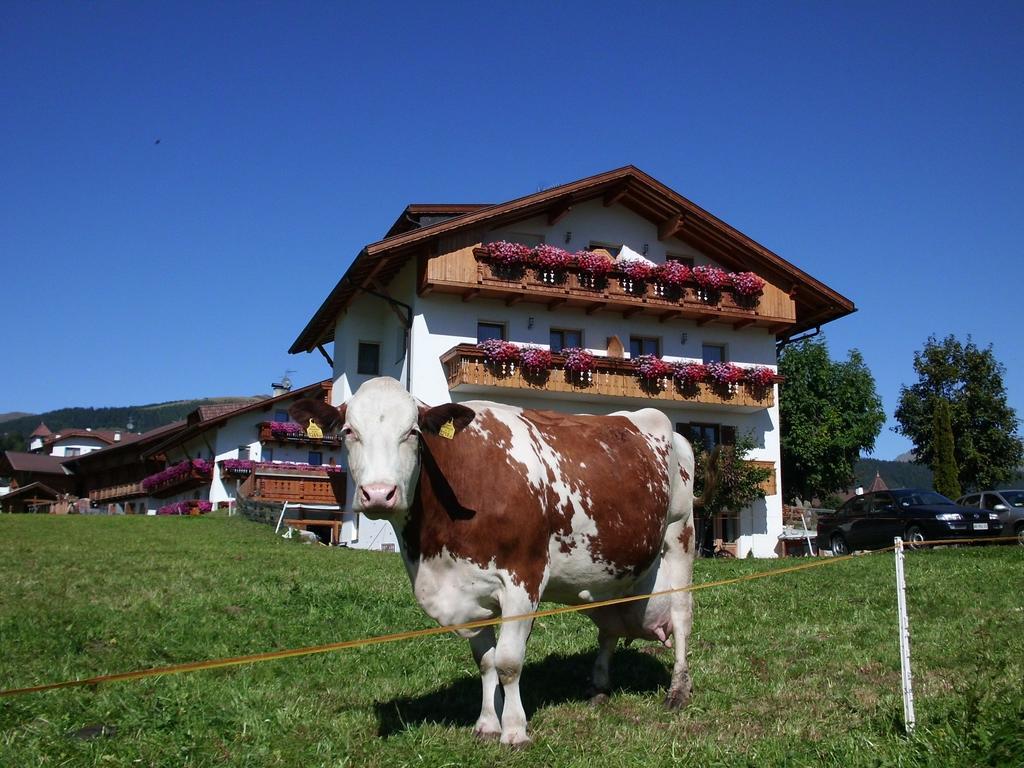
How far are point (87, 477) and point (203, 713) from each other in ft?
234

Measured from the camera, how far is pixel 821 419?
170ft

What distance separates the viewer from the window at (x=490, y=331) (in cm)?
3023

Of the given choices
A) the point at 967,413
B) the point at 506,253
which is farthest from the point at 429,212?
the point at 967,413

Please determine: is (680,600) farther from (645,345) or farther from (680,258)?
(680,258)

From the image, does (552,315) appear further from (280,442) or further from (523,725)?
(523,725)

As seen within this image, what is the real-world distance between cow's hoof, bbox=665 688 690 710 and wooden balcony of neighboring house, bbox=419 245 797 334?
21.5m

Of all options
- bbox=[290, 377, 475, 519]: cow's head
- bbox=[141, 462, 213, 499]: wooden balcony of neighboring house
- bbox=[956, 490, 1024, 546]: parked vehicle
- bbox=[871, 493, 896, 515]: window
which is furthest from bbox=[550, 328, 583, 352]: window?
bbox=[290, 377, 475, 519]: cow's head

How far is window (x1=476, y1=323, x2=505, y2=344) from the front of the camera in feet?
99.2

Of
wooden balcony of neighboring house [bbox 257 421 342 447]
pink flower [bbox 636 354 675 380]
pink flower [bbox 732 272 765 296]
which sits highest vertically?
pink flower [bbox 732 272 765 296]

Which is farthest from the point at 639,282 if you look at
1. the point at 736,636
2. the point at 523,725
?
the point at 523,725

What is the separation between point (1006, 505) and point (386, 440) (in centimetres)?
2354

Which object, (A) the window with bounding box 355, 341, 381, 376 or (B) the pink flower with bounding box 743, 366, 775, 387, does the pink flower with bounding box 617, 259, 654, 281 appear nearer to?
(B) the pink flower with bounding box 743, 366, 775, 387

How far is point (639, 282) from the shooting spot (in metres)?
31.1

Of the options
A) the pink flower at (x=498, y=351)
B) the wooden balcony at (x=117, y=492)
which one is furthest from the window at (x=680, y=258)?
the wooden balcony at (x=117, y=492)
